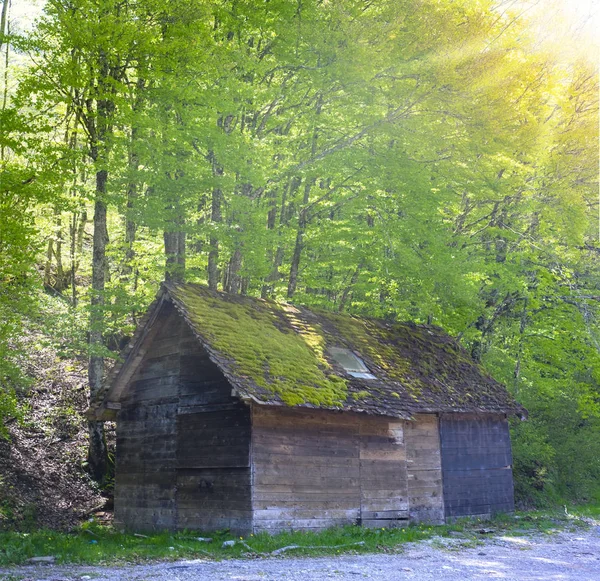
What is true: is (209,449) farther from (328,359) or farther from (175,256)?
(175,256)

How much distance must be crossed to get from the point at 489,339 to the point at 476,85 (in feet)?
41.0

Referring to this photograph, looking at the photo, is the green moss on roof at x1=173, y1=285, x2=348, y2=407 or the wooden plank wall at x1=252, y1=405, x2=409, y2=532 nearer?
the wooden plank wall at x1=252, y1=405, x2=409, y2=532

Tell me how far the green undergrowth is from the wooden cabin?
0.68 metres

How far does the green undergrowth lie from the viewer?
13180mm

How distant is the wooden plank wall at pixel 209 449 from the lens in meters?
15.7

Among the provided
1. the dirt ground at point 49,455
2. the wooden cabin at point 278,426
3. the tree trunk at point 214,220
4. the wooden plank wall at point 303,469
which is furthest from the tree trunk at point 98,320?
the wooden plank wall at point 303,469

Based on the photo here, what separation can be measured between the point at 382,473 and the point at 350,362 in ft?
9.97

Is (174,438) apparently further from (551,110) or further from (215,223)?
(551,110)

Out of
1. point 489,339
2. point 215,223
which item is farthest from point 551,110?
point 215,223

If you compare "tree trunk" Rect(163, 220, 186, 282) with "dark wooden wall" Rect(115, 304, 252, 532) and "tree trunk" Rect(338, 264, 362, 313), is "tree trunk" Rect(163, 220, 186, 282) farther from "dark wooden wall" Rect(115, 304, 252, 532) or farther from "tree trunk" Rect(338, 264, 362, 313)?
"tree trunk" Rect(338, 264, 362, 313)

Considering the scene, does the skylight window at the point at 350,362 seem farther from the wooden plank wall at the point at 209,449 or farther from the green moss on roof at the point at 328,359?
the wooden plank wall at the point at 209,449

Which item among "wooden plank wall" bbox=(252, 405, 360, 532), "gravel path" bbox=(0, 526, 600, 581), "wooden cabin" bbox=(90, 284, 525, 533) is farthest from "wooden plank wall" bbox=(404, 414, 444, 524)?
"gravel path" bbox=(0, 526, 600, 581)

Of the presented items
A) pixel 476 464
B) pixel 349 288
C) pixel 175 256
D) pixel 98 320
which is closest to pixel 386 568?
pixel 476 464

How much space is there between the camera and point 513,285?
84.1ft
